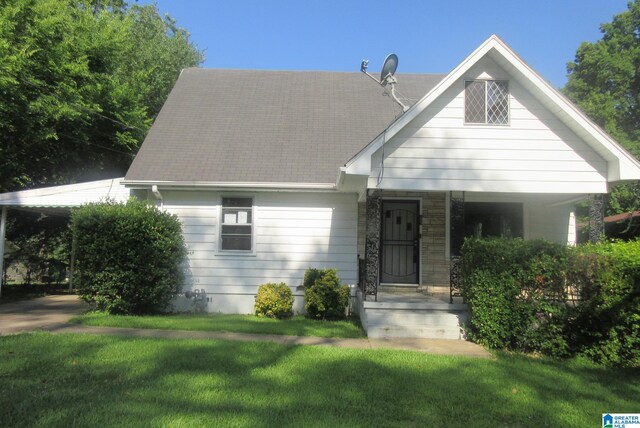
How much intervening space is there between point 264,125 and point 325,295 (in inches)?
228

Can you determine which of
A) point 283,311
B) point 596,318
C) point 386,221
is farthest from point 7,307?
point 596,318

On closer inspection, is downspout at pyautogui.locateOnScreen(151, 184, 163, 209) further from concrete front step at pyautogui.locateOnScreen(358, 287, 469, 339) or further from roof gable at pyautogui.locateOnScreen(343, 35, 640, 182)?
concrete front step at pyautogui.locateOnScreen(358, 287, 469, 339)

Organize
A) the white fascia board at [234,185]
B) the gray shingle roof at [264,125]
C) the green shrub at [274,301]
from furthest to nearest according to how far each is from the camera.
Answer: the gray shingle roof at [264,125]
the white fascia board at [234,185]
the green shrub at [274,301]

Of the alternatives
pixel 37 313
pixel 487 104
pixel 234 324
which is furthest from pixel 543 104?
pixel 37 313

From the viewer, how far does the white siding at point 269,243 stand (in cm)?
1227

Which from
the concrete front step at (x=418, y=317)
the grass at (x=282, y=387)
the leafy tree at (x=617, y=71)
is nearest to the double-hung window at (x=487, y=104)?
the concrete front step at (x=418, y=317)

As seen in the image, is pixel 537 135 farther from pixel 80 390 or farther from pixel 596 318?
pixel 80 390

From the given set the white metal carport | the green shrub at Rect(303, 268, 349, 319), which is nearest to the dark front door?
the green shrub at Rect(303, 268, 349, 319)

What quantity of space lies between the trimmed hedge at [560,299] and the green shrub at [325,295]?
3.34m

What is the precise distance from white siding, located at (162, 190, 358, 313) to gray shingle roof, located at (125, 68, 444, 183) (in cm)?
62

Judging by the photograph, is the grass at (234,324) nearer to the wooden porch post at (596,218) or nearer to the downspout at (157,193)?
the downspout at (157,193)

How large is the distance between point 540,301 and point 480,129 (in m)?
3.85

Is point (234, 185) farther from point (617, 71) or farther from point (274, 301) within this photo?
point (617, 71)

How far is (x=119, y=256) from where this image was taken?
35.1 ft
